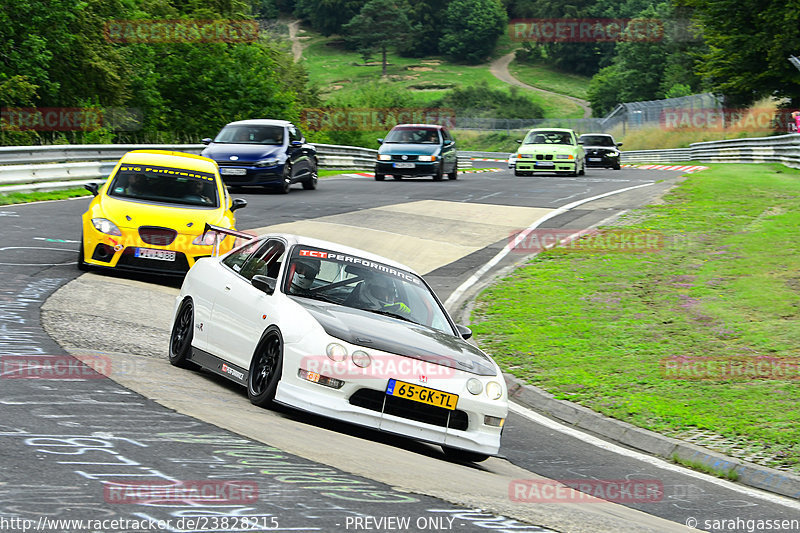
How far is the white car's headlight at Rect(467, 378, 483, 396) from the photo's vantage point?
7.80 meters

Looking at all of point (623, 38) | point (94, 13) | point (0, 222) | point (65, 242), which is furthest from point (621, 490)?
point (623, 38)

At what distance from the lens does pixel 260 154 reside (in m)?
26.8

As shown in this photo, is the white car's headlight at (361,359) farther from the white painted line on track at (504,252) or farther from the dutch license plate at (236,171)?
the dutch license plate at (236,171)

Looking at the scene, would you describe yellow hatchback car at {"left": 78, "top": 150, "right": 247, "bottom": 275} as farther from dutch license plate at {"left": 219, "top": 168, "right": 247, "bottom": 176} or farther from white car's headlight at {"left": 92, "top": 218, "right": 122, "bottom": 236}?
dutch license plate at {"left": 219, "top": 168, "right": 247, "bottom": 176}

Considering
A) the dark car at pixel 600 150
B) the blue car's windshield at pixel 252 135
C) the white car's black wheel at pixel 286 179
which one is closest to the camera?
the white car's black wheel at pixel 286 179

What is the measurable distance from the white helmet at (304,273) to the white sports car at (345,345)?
0.01m

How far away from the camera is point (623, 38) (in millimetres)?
122188

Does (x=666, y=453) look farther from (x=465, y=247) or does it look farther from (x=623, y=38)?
(x=623, y=38)

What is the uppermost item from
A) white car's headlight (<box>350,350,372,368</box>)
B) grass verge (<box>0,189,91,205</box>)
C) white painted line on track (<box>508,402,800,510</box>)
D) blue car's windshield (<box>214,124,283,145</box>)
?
blue car's windshield (<box>214,124,283,145</box>)

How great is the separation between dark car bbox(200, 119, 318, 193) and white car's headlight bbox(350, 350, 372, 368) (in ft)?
63.5

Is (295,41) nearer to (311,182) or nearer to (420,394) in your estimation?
(311,182)

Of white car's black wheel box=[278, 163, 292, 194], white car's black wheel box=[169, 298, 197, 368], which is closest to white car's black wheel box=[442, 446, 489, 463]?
white car's black wheel box=[169, 298, 197, 368]

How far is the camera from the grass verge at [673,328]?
9.91 meters

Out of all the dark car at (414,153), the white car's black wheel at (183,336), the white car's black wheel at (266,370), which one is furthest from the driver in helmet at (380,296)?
the dark car at (414,153)
